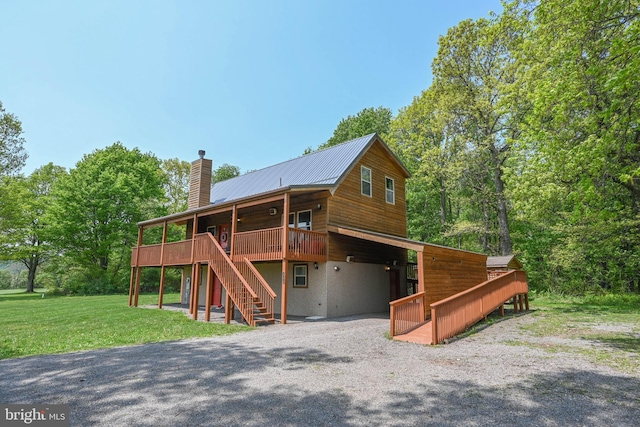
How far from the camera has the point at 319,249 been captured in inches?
535

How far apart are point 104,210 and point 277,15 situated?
2670cm

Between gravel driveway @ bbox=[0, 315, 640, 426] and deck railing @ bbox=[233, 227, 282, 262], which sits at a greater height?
deck railing @ bbox=[233, 227, 282, 262]

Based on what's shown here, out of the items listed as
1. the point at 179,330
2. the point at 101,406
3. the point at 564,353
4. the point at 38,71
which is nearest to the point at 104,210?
the point at 38,71

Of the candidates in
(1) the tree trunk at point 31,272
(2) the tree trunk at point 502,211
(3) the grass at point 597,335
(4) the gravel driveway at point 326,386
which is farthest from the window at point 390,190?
(1) the tree trunk at point 31,272

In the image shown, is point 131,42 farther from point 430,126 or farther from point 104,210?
point 104,210

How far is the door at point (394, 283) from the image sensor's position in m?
17.1

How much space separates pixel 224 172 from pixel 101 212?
68.6 ft

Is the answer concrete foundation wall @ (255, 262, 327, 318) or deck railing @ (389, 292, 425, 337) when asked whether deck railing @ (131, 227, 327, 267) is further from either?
deck railing @ (389, 292, 425, 337)

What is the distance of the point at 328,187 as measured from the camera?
13594 mm

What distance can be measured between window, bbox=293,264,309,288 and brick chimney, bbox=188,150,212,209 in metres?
8.05

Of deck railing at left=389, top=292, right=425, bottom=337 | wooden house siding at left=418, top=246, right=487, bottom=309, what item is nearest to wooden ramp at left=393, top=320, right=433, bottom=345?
deck railing at left=389, top=292, right=425, bottom=337

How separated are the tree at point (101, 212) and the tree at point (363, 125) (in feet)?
66.1

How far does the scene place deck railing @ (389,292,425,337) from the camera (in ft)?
29.2

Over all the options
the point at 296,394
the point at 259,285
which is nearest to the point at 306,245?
the point at 259,285
